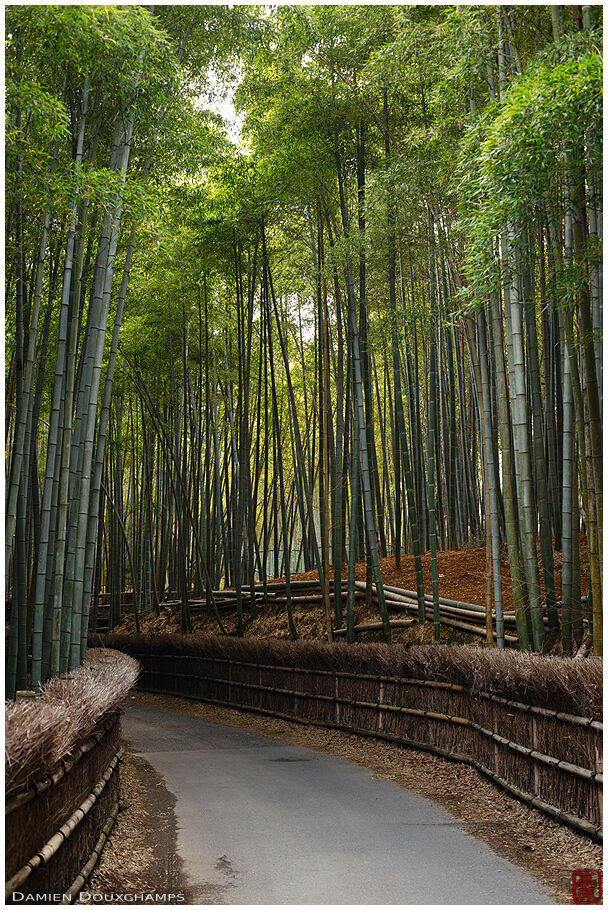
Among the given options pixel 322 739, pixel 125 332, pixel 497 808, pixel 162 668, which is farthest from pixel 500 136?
pixel 162 668

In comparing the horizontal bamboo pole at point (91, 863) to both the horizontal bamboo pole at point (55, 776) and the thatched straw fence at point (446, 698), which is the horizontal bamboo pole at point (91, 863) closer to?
the horizontal bamboo pole at point (55, 776)

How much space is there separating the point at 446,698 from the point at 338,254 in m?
3.50

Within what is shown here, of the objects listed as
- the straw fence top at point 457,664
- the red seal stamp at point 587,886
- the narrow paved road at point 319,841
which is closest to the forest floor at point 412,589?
the straw fence top at point 457,664

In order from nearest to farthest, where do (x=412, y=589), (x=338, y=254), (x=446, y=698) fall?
(x=446, y=698), (x=338, y=254), (x=412, y=589)

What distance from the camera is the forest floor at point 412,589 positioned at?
680cm

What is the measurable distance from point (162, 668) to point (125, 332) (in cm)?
425

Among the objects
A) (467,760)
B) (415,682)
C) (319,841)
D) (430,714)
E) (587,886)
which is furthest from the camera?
(415,682)

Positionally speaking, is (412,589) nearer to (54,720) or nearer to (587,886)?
(587,886)

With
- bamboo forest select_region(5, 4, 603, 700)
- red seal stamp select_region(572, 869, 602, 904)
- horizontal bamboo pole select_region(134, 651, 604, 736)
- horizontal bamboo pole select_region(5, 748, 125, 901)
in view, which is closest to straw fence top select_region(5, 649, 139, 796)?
horizontal bamboo pole select_region(5, 748, 125, 901)

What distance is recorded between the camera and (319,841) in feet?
11.3

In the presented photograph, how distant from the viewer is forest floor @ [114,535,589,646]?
268 inches

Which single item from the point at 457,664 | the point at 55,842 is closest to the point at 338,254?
the point at 457,664

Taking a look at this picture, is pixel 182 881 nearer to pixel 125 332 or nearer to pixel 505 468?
pixel 505 468

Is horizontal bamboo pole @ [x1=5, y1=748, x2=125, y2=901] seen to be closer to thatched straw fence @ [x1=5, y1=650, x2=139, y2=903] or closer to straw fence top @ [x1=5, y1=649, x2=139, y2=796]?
thatched straw fence @ [x1=5, y1=650, x2=139, y2=903]
